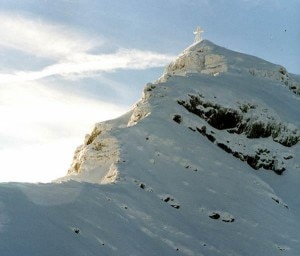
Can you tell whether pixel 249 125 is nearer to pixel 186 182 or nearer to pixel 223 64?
pixel 223 64

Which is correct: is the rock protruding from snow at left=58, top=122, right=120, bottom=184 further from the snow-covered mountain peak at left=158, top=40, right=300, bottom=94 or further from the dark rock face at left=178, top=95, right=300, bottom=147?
the snow-covered mountain peak at left=158, top=40, right=300, bottom=94

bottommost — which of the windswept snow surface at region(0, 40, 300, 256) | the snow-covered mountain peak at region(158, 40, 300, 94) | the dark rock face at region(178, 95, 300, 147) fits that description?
the windswept snow surface at region(0, 40, 300, 256)

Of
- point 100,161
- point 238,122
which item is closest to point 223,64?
point 238,122

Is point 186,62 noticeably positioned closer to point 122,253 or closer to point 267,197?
point 267,197

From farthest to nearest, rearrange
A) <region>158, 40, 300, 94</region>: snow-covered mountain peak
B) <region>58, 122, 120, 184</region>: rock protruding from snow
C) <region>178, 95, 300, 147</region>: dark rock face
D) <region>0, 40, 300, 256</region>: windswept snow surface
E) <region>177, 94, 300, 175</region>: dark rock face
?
<region>158, 40, 300, 94</region>: snow-covered mountain peak
<region>178, 95, 300, 147</region>: dark rock face
<region>177, 94, 300, 175</region>: dark rock face
<region>58, 122, 120, 184</region>: rock protruding from snow
<region>0, 40, 300, 256</region>: windswept snow surface

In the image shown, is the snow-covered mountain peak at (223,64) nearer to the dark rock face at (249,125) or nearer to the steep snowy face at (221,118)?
the steep snowy face at (221,118)

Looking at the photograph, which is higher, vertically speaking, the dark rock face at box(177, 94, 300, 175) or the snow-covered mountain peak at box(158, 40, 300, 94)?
the snow-covered mountain peak at box(158, 40, 300, 94)

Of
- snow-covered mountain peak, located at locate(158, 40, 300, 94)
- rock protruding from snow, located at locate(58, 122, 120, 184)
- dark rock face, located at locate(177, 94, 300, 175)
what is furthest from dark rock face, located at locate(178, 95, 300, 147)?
rock protruding from snow, located at locate(58, 122, 120, 184)

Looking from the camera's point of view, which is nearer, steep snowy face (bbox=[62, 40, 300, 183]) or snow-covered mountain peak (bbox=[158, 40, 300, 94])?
steep snowy face (bbox=[62, 40, 300, 183])

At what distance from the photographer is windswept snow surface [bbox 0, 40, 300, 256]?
13.8m

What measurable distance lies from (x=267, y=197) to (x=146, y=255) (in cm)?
988

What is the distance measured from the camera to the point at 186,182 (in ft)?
67.9

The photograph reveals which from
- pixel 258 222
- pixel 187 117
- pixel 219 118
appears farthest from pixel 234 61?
pixel 258 222

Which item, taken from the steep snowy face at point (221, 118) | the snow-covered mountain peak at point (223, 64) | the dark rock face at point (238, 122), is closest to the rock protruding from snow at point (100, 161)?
the steep snowy face at point (221, 118)
